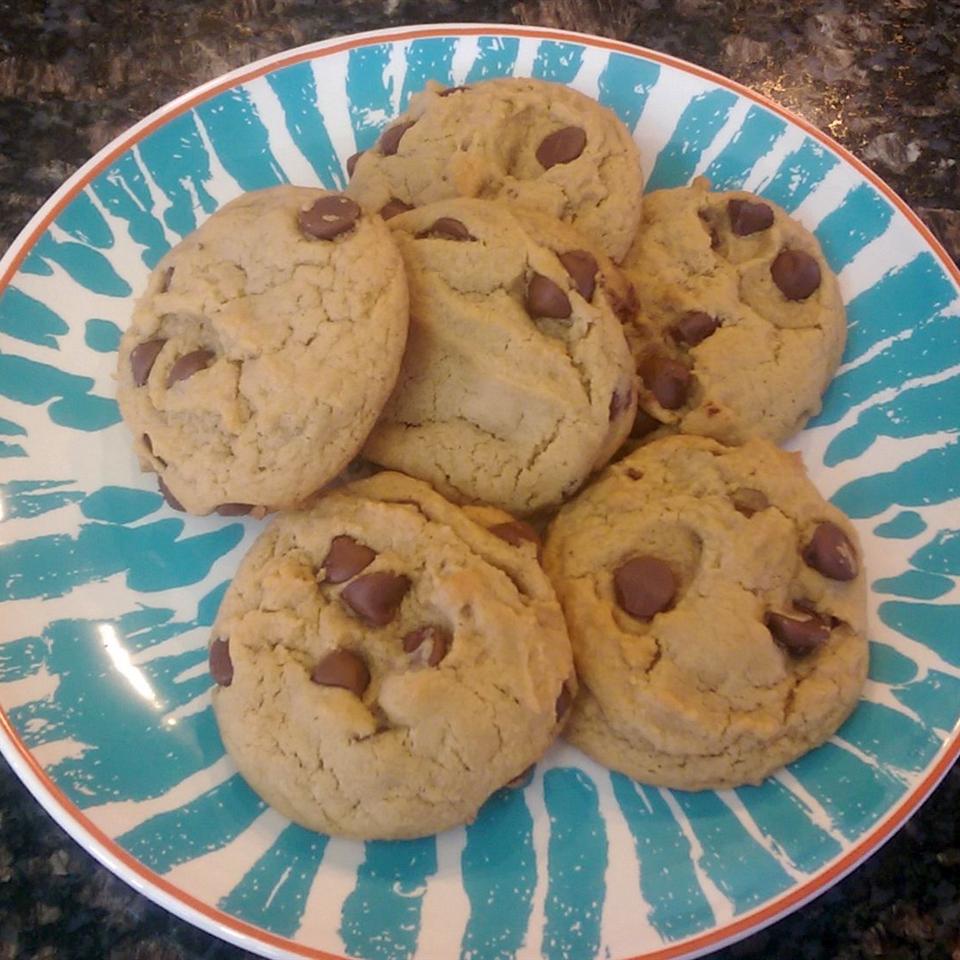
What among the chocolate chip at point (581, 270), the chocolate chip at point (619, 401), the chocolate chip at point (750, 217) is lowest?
the chocolate chip at point (619, 401)

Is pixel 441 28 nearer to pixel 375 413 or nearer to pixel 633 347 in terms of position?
pixel 633 347

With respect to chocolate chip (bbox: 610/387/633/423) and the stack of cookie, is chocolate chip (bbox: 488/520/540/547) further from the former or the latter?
chocolate chip (bbox: 610/387/633/423)

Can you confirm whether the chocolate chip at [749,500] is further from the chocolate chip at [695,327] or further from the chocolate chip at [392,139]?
the chocolate chip at [392,139]

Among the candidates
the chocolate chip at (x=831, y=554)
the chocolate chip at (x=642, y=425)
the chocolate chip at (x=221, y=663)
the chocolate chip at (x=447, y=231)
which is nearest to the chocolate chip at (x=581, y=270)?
the chocolate chip at (x=447, y=231)

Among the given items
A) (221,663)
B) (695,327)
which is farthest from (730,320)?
(221,663)

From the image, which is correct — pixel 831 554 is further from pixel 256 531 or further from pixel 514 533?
pixel 256 531

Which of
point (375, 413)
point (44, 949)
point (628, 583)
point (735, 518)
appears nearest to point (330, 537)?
point (375, 413)
